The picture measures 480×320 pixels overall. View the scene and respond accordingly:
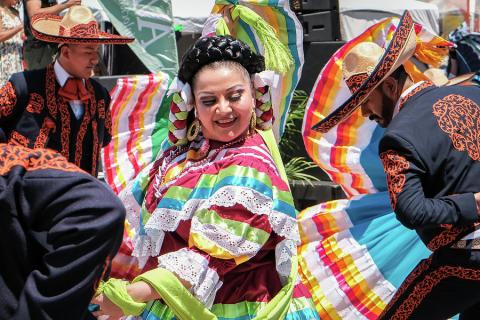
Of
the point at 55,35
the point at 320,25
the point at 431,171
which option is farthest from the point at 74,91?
the point at 320,25

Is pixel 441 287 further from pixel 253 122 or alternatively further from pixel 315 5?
pixel 315 5

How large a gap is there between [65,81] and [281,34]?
122 centimetres

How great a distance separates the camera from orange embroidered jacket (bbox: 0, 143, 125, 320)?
1646 millimetres

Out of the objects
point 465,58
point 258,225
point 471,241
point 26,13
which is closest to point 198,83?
point 258,225

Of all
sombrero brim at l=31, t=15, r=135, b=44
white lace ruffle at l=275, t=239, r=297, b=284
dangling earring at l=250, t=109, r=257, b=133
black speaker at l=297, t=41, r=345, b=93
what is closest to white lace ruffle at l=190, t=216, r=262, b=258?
white lace ruffle at l=275, t=239, r=297, b=284

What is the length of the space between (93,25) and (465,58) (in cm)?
262

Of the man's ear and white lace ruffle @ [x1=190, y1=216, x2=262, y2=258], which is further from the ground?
the man's ear

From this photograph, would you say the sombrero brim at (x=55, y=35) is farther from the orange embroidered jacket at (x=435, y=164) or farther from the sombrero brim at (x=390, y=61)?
the orange embroidered jacket at (x=435, y=164)

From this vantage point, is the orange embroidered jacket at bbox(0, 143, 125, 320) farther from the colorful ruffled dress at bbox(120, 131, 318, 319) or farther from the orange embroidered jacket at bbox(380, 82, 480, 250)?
the orange embroidered jacket at bbox(380, 82, 480, 250)

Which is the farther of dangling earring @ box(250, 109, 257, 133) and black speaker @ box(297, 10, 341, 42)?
black speaker @ box(297, 10, 341, 42)

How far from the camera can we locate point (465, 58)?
567cm

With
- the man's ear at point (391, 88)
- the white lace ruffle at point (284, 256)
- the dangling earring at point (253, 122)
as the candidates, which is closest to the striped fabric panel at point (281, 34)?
the man's ear at point (391, 88)

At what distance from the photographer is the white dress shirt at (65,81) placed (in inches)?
175

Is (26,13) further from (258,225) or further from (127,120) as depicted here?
(258,225)
